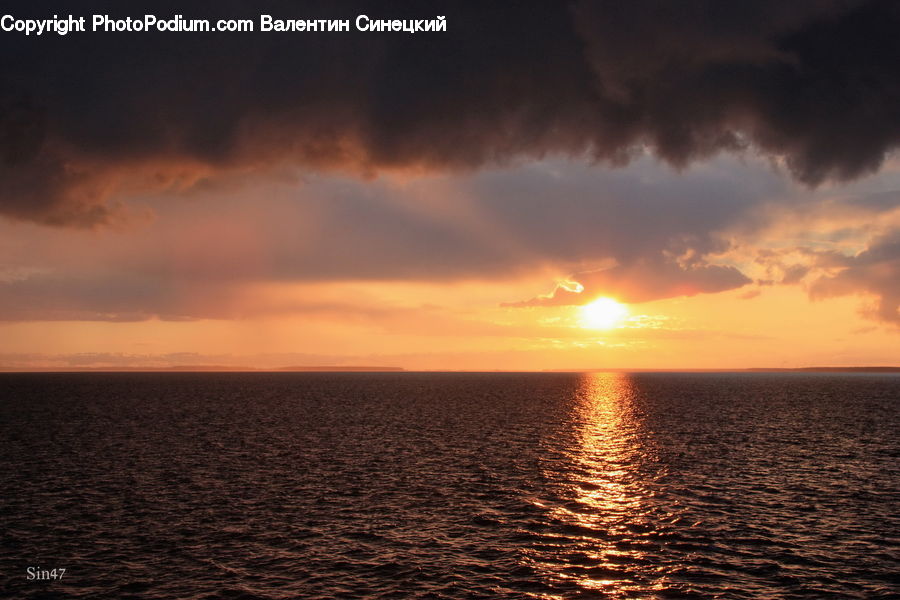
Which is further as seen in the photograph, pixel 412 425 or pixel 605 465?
pixel 412 425

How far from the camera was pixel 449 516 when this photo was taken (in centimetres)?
→ 4038

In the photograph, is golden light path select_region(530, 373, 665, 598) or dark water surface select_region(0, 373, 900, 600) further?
golden light path select_region(530, 373, 665, 598)

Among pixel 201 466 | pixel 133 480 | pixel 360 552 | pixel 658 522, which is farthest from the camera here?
pixel 201 466

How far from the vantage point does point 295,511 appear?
4159cm

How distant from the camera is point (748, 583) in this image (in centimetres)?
2905

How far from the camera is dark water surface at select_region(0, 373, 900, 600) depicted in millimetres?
29391

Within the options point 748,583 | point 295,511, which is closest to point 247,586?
point 295,511

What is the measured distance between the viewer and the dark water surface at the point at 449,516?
96.4 feet

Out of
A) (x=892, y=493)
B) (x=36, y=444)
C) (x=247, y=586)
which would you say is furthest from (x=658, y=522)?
(x=36, y=444)

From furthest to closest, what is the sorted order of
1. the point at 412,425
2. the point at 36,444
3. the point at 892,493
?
the point at 412,425 < the point at 36,444 < the point at 892,493

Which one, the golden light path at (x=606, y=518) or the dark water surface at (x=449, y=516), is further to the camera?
the golden light path at (x=606, y=518)

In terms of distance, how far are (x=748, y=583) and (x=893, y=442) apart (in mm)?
63121

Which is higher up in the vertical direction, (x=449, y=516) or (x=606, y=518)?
(x=449, y=516)

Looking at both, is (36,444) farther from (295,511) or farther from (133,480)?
(295,511)
